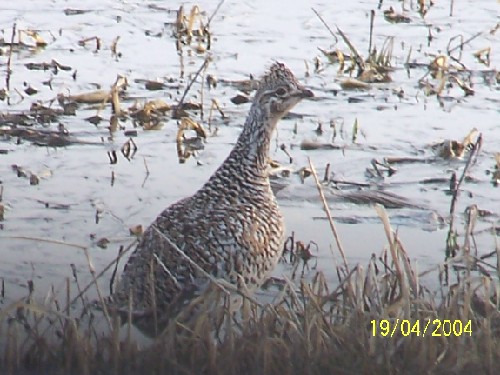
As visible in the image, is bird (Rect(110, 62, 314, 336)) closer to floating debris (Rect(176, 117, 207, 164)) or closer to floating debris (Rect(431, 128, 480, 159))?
Answer: floating debris (Rect(176, 117, 207, 164))

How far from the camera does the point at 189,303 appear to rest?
6.72m

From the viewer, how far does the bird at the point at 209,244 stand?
6793 mm

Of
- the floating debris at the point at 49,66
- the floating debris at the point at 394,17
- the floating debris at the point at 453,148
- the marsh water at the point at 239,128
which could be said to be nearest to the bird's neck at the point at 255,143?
the marsh water at the point at 239,128

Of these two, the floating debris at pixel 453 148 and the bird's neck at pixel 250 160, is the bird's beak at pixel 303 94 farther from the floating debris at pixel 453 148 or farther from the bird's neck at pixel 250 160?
the floating debris at pixel 453 148

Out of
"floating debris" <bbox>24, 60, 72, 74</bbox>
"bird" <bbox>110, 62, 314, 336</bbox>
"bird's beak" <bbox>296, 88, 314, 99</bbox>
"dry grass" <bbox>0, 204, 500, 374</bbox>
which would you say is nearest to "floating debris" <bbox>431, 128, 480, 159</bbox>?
"bird's beak" <bbox>296, 88, 314, 99</bbox>

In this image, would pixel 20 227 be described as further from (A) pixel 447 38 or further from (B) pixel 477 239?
(A) pixel 447 38

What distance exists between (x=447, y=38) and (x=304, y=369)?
8249 millimetres

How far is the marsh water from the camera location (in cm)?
855

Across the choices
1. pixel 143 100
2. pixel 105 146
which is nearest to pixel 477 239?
pixel 105 146

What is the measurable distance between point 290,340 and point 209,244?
0.82 metres

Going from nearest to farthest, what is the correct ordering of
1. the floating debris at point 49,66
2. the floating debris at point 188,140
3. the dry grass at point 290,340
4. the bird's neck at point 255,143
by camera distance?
the dry grass at point 290,340, the bird's neck at point 255,143, the floating debris at point 188,140, the floating debris at point 49,66

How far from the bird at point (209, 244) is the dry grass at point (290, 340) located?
→ 16 cm
